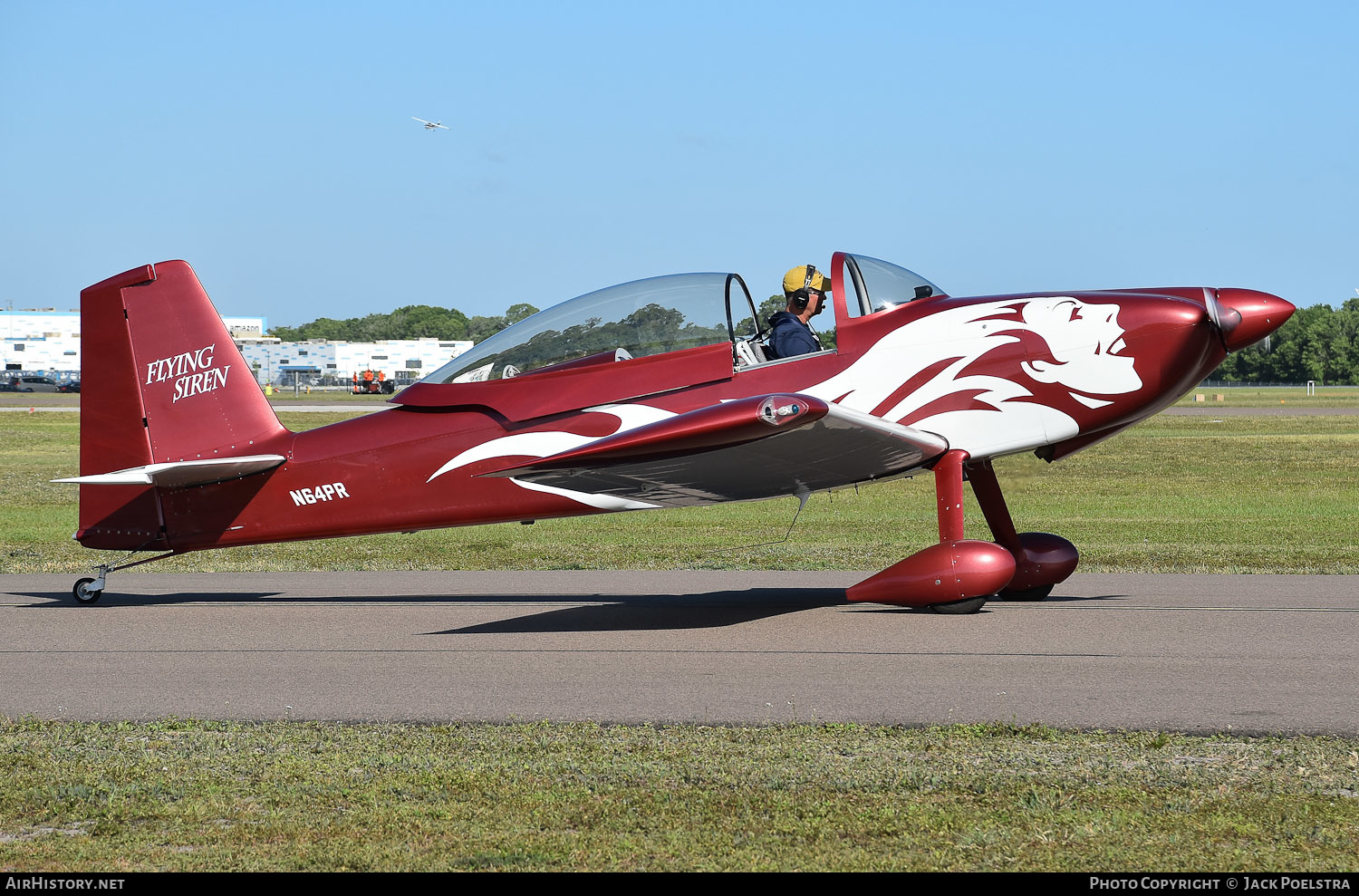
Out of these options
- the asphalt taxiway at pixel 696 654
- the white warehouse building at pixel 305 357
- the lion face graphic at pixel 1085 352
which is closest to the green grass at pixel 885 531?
the lion face graphic at pixel 1085 352

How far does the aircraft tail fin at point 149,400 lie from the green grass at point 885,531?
296cm

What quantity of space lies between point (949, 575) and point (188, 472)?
5.80 metres

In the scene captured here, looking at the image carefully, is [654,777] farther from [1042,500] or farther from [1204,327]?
[1042,500]

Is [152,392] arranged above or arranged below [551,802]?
above

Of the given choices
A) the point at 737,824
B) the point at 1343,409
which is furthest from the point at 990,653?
the point at 1343,409

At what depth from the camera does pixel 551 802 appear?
4.57 metres

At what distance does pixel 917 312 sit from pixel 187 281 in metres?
5.95

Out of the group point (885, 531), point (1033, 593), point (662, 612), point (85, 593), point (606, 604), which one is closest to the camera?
point (662, 612)

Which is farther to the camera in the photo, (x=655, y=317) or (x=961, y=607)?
(x=655, y=317)

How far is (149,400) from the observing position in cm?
1017

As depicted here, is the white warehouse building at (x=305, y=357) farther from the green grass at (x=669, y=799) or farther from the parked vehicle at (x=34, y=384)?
the green grass at (x=669, y=799)

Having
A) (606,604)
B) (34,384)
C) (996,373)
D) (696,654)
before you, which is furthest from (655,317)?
(34,384)

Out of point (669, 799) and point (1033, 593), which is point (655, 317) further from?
point (669, 799)

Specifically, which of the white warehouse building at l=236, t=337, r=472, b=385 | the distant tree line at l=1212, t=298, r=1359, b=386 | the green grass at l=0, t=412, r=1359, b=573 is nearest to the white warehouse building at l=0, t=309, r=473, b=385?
the white warehouse building at l=236, t=337, r=472, b=385
